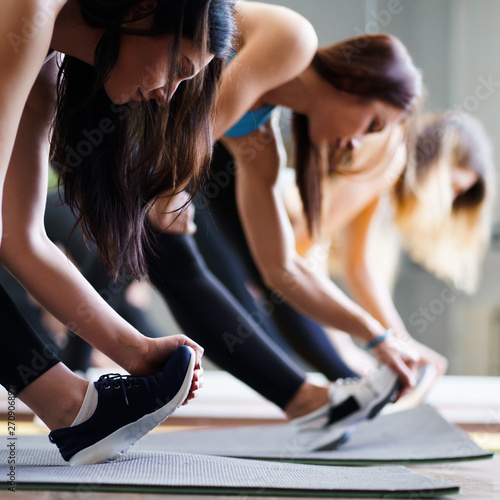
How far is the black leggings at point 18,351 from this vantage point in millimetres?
827

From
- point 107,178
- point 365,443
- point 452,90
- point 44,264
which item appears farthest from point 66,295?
point 452,90

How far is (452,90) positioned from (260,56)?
1.40 meters

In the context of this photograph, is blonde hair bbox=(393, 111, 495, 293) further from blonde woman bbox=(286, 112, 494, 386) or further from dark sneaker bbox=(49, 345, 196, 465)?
dark sneaker bbox=(49, 345, 196, 465)

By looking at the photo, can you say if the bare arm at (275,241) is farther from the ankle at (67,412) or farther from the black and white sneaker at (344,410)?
the ankle at (67,412)

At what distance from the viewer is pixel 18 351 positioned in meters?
0.83

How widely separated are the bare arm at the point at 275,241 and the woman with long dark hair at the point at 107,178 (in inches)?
20.0

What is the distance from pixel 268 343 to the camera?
1320 millimetres

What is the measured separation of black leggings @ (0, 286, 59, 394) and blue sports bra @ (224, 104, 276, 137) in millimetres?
697

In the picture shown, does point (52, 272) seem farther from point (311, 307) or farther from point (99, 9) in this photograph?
point (311, 307)

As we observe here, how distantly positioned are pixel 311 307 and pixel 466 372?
3.99 feet

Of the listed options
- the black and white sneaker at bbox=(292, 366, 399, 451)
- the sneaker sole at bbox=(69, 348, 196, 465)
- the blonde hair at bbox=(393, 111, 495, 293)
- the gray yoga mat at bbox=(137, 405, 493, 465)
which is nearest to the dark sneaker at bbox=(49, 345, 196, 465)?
the sneaker sole at bbox=(69, 348, 196, 465)

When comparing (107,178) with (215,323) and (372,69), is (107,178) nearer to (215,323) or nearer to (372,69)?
(215,323)

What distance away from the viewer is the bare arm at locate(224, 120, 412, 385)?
4.74ft

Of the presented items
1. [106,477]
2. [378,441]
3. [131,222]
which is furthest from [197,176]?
[378,441]
